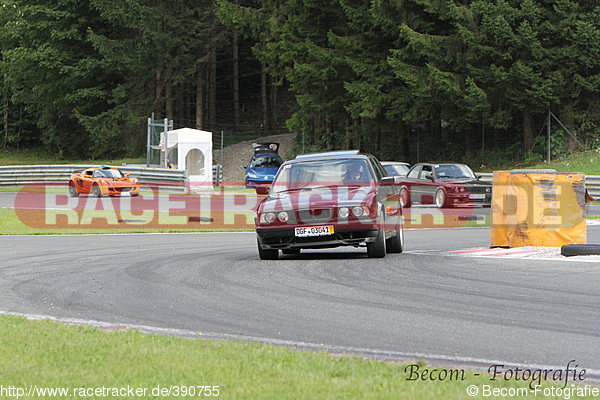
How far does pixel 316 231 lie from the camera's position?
1080 cm

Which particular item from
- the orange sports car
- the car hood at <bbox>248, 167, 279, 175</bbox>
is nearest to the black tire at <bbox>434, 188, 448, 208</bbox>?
the orange sports car

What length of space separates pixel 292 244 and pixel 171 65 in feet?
148

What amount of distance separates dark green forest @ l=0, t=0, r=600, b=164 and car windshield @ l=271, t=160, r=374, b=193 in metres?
23.0

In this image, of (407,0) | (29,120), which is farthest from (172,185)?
(29,120)

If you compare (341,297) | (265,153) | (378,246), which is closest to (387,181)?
(378,246)

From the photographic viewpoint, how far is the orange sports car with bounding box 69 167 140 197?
99.0ft

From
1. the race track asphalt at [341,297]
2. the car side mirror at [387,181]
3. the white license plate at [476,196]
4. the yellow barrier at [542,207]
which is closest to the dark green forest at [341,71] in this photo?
the white license plate at [476,196]

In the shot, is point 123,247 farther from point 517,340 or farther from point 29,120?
point 29,120

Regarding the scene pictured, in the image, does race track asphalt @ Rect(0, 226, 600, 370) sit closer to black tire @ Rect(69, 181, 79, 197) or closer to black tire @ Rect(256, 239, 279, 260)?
black tire @ Rect(256, 239, 279, 260)

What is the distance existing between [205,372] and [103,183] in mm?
26412

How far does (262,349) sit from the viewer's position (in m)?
5.52

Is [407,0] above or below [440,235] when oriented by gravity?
above

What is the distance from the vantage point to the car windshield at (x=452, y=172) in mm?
24531

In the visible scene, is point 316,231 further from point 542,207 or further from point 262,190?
point 542,207
